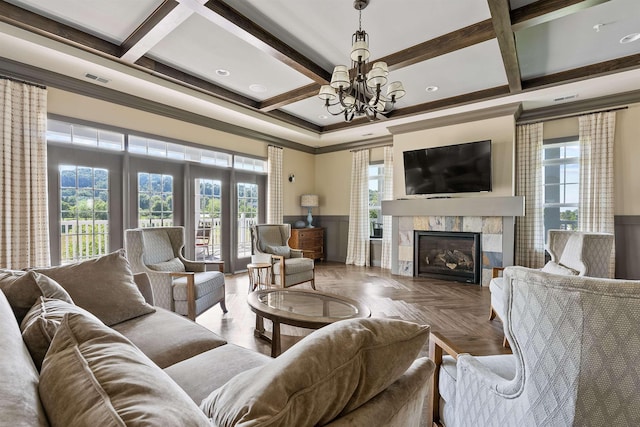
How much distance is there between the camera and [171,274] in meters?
2.79

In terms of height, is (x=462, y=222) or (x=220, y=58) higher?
(x=220, y=58)

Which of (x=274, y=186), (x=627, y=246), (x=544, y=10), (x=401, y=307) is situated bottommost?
(x=401, y=307)

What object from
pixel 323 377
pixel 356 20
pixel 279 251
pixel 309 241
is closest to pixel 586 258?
pixel 356 20

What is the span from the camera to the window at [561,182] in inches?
178

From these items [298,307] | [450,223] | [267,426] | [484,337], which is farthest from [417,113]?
[267,426]

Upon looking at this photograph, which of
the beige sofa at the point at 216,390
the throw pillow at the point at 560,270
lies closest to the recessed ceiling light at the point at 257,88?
the beige sofa at the point at 216,390

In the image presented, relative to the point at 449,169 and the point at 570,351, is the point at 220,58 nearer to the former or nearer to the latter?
the point at 449,169

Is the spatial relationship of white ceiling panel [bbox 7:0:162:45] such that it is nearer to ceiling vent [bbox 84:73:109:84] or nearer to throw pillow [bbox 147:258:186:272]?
ceiling vent [bbox 84:73:109:84]

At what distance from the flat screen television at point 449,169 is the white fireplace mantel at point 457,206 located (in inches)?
6.9

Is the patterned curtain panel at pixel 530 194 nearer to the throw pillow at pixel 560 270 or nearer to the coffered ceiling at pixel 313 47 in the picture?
the coffered ceiling at pixel 313 47

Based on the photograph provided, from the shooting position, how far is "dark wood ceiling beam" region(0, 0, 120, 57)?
254 centimetres

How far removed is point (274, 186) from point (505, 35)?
14.3 ft

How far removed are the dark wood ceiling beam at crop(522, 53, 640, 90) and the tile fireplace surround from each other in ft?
5.03

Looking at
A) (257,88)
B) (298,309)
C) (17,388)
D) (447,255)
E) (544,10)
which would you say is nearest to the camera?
(17,388)
